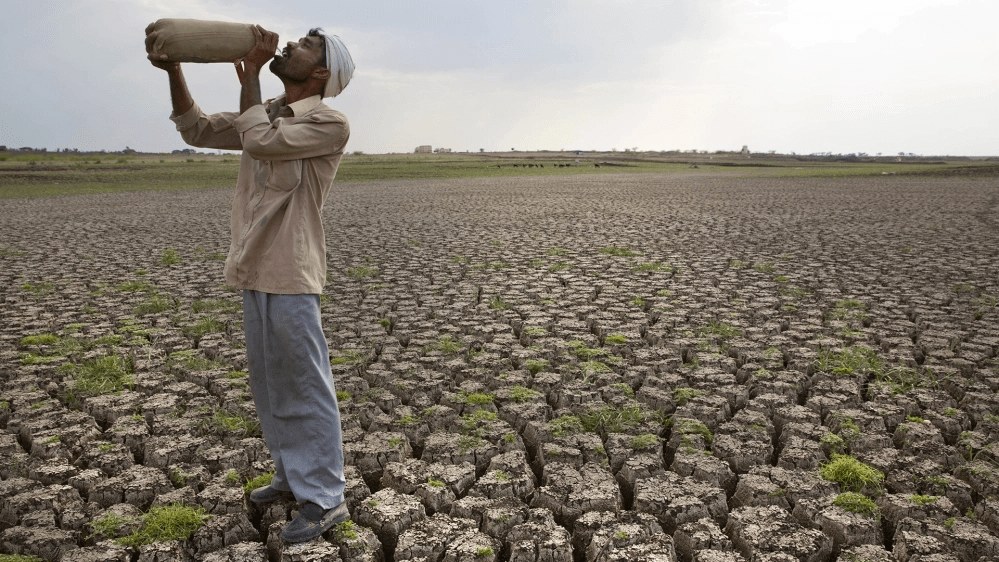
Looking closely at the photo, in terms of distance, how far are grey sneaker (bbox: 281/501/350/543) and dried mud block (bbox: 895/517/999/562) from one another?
1.99 metres

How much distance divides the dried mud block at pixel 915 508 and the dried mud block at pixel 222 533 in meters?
2.37

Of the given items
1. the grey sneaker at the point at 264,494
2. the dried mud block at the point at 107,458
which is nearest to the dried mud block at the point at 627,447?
the grey sneaker at the point at 264,494

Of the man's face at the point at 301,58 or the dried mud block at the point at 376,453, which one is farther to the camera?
the dried mud block at the point at 376,453

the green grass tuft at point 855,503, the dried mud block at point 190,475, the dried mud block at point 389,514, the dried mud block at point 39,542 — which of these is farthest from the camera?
the dried mud block at point 190,475

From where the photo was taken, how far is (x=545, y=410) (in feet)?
11.6

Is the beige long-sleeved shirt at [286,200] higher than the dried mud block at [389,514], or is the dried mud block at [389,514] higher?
the beige long-sleeved shirt at [286,200]

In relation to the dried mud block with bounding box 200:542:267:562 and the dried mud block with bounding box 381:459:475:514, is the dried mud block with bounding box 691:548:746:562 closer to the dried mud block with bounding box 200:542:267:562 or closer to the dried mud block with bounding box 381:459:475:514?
the dried mud block with bounding box 381:459:475:514

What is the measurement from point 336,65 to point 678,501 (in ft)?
6.73

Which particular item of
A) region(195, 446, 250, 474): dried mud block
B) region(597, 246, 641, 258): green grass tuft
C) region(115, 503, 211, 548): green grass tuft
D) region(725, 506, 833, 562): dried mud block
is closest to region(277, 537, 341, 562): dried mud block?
region(115, 503, 211, 548): green grass tuft

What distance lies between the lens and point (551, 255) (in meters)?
8.98

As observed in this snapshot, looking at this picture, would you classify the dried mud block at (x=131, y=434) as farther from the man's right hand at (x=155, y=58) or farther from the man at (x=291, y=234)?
the man's right hand at (x=155, y=58)

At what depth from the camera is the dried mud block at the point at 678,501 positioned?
255cm

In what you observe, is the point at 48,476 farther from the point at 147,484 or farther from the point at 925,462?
the point at 925,462

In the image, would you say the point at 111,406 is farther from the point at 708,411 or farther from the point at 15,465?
the point at 708,411
